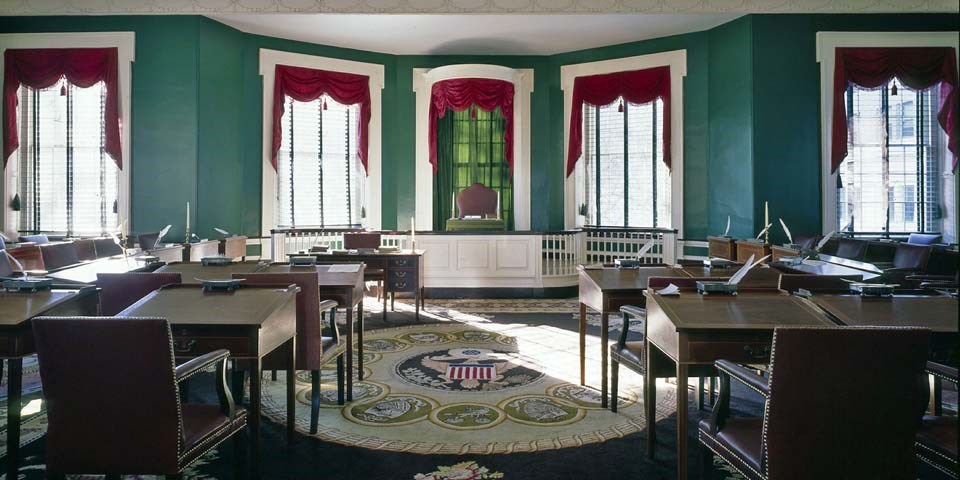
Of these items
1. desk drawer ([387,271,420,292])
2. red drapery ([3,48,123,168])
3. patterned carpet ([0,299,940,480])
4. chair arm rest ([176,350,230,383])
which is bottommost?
patterned carpet ([0,299,940,480])

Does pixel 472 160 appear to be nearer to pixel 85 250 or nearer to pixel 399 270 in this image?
pixel 399 270

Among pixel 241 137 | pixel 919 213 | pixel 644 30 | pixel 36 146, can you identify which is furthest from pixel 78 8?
pixel 919 213

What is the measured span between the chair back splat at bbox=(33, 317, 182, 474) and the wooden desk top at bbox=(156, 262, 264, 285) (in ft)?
6.00

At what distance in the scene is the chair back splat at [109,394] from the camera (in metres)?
1.93

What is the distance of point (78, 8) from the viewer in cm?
819

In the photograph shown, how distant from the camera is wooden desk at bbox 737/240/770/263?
21.2ft

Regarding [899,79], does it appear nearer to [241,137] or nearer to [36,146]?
[241,137]

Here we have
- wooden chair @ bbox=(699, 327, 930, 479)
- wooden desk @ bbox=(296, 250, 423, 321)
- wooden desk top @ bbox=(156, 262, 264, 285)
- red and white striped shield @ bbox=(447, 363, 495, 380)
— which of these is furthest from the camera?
wooden desk @ bbox=(296, 250, 423, 321)

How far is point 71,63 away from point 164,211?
243 centimetres

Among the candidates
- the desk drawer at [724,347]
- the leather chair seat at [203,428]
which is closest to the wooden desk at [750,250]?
the desk drawer at [724,347]

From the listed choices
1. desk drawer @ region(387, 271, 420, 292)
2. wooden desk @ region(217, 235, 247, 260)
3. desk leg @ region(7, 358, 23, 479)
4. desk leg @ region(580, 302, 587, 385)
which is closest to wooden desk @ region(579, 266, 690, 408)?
desk leg @ region(580, 302, 587, 385)

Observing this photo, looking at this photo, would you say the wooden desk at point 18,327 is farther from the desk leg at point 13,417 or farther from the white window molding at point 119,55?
the white window molding at point 119,55

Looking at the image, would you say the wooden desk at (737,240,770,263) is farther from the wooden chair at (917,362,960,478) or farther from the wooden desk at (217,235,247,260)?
the wooden desk at (217,235,247,260)

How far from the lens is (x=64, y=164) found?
8672 mm
